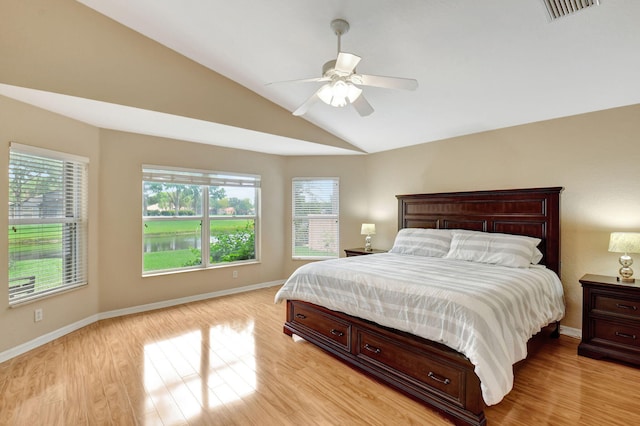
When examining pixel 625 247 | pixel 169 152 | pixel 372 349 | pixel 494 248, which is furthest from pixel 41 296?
pixel 625 247

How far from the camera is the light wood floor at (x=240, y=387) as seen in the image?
6.55 feet

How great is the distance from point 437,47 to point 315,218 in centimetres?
350

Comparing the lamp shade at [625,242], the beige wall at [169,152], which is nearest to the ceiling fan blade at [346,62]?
the beige wall at [169,152]

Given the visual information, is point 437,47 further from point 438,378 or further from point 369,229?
point 369,229

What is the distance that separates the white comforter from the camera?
6.15 feet

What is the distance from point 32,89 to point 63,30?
23.2 inches

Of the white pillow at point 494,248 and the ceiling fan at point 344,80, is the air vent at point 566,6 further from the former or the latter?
the white pillow at point 494,248

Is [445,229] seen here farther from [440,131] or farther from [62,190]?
[62,190]

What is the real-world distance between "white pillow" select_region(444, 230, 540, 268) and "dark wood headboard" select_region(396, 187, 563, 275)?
170 mm

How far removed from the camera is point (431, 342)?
2.11m

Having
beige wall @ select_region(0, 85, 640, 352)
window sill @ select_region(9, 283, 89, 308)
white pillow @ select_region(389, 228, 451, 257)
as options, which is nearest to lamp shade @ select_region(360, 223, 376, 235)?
beige wall @ select_region(0, 85, 640, 352)

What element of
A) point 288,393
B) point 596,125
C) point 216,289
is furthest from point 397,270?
point 216,289

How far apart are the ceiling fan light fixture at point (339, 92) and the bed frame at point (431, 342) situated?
1.85m

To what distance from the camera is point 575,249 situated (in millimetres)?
3283
